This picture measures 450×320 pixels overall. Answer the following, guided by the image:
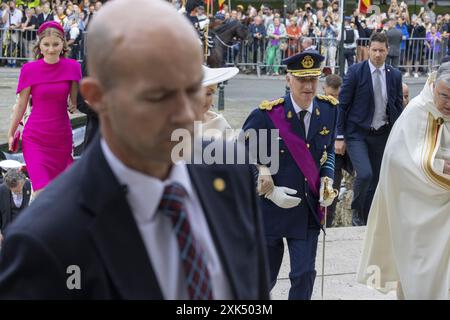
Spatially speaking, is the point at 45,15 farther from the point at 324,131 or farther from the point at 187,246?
the point at 187,246

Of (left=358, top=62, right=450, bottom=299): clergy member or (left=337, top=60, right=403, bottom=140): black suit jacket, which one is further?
(left=337, top=60, right=403, bottom=140): black suit jacket

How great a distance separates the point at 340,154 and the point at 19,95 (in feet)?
11.6

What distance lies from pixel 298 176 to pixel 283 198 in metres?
0.21

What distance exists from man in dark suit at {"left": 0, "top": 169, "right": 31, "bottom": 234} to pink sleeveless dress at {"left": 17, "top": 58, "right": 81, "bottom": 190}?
962 millimetres

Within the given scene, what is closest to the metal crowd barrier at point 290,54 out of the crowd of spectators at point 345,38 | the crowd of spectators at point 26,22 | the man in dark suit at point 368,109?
the crowd of spectators at point 345,38

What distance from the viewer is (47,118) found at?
309 inches

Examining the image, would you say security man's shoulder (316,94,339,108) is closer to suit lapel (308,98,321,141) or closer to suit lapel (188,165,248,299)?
suit lapel (308,98,321,141)

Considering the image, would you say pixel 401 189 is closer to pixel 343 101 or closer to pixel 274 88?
pixel 343 101

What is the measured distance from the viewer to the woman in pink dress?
7656 millimetres

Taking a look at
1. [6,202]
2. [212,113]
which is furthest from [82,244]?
[6,202]

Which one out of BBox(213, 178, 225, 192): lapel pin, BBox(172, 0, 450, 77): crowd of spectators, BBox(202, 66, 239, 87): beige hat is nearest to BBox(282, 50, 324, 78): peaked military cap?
BBox(202, 66, 239, 87): beige hat

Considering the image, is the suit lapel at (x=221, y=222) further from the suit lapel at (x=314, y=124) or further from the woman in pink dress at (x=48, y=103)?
the woman in pink dress at (x=48, y=103)

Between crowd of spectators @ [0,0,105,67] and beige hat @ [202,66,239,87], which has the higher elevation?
beige hat @ [202,66,239,87]
